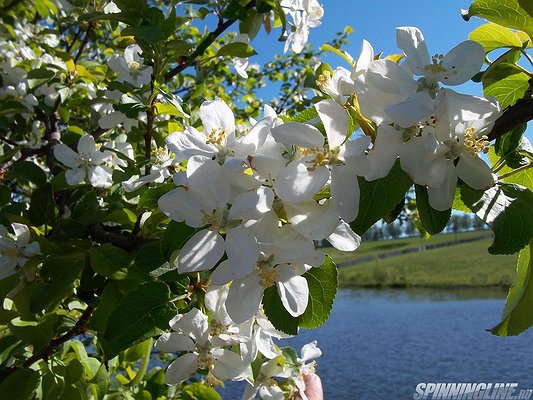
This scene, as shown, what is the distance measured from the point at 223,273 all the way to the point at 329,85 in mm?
294

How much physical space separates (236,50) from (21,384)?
1.03 m

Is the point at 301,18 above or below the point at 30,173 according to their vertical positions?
above

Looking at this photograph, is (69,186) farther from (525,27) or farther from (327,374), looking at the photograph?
(327,374)

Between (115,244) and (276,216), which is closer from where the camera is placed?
(276,216)

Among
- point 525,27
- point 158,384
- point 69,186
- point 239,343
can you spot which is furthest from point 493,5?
point 158,384

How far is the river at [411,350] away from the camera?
10.1m

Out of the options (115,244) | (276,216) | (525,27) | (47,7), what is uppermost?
(47,7)

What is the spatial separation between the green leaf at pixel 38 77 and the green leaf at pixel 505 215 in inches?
64.2

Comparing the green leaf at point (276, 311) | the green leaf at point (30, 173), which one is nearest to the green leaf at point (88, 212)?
the green leaf at point (30, 173)

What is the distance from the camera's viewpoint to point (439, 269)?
29562 mm

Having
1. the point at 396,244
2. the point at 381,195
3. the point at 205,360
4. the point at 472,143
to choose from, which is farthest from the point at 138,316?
the point at 396,244

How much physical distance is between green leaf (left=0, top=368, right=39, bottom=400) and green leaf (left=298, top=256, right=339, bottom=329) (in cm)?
75

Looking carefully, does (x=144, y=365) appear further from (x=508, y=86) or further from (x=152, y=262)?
(x=508, y=86)

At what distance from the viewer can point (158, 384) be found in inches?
63.4
